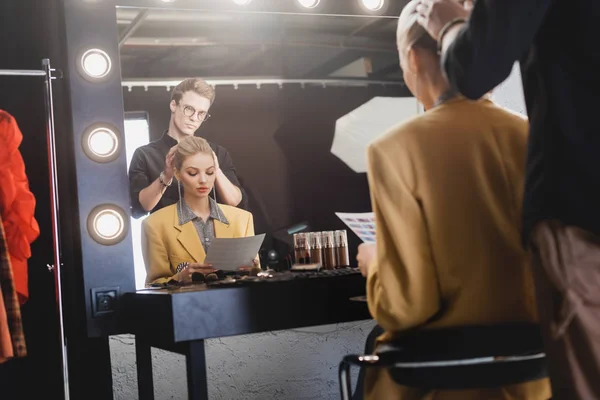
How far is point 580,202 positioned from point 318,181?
2.11 m

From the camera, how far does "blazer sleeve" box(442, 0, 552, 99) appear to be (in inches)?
41.9

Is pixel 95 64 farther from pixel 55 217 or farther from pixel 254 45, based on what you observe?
pixel 254 45

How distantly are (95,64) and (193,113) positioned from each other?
2.30 ft

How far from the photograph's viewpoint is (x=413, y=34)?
151cm

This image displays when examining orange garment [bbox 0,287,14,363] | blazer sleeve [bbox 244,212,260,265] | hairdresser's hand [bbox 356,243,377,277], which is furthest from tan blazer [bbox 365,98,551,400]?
blazer sleeve [bbox 244,212,260,265]

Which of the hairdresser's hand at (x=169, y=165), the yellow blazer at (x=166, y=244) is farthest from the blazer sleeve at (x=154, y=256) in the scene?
the hairdresser's hand at (x=169, y=165)

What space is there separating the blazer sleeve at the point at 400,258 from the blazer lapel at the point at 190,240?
148 cm

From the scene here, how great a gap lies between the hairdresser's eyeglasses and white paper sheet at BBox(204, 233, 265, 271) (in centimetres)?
64

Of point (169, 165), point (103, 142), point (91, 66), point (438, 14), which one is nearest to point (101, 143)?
point (103, 142)

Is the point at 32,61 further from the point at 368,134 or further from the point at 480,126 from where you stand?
the point at 480,126

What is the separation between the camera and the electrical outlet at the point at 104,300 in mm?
2145

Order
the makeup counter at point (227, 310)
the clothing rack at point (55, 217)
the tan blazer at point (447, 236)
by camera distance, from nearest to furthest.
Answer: the tan blazer at point (447, 236) < the makeup counter at point (227, 310) < the clothing rack at point (55, 217)

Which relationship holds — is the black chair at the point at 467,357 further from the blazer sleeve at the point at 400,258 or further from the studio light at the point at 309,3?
the studio light at the point at 309,3

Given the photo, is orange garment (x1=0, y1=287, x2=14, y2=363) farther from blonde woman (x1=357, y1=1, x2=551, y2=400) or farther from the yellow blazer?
blonde woman (x1=357, y1=1, x2=551, y2=400)
